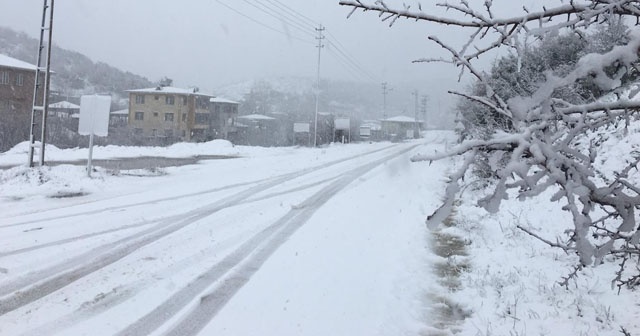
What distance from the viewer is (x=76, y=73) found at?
129000 millimetres

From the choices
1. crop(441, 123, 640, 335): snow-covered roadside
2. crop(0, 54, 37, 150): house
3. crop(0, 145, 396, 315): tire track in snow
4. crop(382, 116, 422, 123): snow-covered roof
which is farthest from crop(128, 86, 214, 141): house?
crop(382, 116, 422, 123): snow-covered roof

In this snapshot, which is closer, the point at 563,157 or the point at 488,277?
the point at 563,157

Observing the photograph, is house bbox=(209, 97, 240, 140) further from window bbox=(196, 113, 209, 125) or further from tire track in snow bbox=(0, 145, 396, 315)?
tire track in snow bbox=(0, 145, 396, 315)

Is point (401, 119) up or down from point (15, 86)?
up

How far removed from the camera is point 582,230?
177 cm

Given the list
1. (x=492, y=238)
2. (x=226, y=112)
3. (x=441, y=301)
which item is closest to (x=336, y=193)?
(x=492, y=238)

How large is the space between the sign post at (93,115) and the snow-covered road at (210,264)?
3003mm

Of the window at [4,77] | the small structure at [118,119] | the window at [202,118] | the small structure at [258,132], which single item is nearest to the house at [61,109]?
the small structure at [118,119]

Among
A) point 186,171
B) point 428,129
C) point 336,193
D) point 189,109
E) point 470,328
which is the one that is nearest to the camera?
point 470,328

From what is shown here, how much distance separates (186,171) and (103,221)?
36.5 ft

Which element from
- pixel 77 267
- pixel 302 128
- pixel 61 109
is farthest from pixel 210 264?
pixel 61 109

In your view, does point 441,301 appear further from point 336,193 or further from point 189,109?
point 189,109

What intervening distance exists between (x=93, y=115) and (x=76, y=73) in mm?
127195

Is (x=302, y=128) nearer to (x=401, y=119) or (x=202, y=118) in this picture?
(x=202, y=118)
